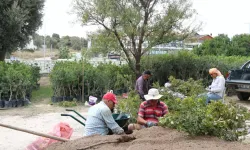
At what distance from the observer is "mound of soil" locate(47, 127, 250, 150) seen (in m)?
3.57

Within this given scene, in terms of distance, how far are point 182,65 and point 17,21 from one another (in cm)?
822

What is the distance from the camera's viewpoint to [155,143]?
3.74 meters

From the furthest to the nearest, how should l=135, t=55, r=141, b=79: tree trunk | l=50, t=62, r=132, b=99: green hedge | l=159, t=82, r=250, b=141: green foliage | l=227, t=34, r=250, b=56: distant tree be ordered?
l=227, t=34, r=250, b=56: distant tree → l=135, t=55, r=141, b=79: tree trunk → l=50, t=62, r=132, b=99: green hedge → l=159, t=82, r=250, b=141: green foliage

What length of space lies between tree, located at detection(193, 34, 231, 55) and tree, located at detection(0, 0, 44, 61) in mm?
20500

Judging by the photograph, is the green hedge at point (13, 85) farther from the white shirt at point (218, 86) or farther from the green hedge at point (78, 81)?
the white shirt at point (218, 86)

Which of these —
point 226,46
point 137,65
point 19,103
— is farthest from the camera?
point 226,46

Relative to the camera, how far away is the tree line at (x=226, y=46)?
36.9 meters

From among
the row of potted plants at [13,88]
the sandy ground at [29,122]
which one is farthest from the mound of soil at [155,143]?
the row of potted plants at [13,88]

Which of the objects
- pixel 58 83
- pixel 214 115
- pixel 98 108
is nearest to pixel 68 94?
pixel 58 83

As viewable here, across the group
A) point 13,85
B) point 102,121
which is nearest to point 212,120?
point 102,121

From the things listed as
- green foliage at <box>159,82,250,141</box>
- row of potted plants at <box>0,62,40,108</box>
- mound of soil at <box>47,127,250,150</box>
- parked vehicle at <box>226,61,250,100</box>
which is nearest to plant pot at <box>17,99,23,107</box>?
row of potted plants at <box>0,62,40,108</box>

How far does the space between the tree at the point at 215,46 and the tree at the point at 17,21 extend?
20500 millimetres

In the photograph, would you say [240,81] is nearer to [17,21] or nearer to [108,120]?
[108,120]

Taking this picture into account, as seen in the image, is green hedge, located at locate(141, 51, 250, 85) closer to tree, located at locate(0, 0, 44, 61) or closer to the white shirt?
tree, located at locate(0, 0, 44, 61)
